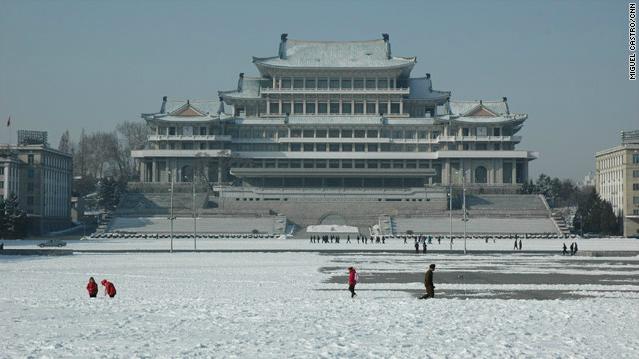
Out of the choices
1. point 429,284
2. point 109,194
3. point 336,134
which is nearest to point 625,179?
point 336,134

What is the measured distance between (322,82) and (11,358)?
10913 cm

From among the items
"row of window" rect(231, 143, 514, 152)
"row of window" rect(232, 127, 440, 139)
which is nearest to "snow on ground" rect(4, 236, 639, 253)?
"row of window" rect(231, 143, 514, 152)

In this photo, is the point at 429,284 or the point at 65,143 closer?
the point at 429,284

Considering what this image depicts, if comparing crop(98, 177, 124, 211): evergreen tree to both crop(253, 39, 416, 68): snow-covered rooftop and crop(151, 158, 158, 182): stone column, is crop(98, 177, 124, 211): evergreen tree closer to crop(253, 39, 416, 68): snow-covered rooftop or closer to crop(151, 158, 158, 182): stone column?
crop(151, 158, 158, 182): stone column

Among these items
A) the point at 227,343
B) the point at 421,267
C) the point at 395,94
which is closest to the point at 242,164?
the point at 395,94

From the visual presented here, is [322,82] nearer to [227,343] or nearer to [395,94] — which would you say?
[395,94]

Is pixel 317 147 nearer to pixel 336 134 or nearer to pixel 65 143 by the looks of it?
pixel 336 134

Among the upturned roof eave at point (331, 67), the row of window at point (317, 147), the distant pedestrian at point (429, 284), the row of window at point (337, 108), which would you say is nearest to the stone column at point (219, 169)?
the row of window at point (317, 147)

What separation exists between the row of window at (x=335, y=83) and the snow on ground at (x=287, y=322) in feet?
293

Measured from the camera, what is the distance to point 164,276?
39.4m

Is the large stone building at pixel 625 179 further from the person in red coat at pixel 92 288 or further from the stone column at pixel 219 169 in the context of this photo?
the person in red coat at pixel 92 288

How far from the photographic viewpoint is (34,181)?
345 ft

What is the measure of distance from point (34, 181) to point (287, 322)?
293 ft

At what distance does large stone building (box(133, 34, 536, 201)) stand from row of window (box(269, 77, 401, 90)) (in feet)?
0.50
